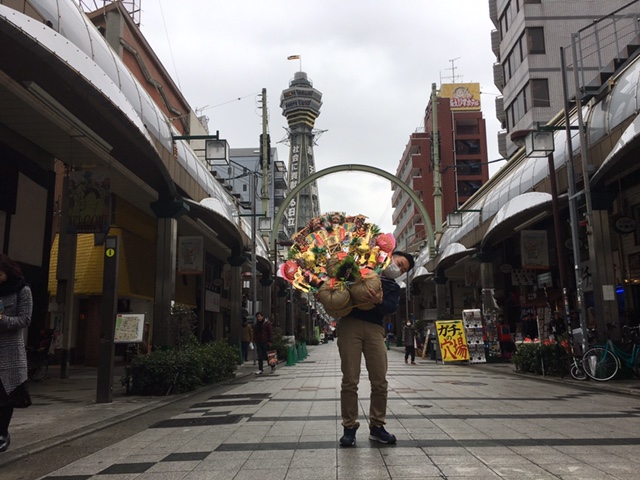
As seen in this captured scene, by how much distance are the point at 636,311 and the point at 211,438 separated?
15.3 metres

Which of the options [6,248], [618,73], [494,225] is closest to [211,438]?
[6,248]

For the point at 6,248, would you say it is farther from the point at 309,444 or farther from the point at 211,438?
the point at 309,444

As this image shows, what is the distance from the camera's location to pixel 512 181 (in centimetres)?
2380

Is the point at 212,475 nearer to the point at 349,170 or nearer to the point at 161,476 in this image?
the point at 161,476

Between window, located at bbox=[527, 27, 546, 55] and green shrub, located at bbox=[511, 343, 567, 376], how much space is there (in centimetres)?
2718

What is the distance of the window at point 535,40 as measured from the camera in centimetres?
3788

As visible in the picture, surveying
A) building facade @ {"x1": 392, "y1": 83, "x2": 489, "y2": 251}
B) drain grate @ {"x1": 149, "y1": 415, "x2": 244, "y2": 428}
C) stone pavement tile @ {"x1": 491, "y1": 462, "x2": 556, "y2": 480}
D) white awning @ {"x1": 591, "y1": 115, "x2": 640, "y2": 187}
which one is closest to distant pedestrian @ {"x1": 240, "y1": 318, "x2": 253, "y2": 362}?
white awning @ {"x1": 591, "y1": 115, "x2": 640, "y2": 187}

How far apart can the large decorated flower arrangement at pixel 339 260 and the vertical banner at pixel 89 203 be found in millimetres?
7804

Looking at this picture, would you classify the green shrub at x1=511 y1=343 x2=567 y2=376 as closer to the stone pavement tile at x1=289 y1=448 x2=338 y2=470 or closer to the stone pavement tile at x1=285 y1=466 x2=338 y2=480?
the stone pavement tile at x1=289 y1=448 x2=338 y2=470

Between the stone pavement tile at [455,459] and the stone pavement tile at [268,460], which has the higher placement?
the stone pavement tile at [455,459]

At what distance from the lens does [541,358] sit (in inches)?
620

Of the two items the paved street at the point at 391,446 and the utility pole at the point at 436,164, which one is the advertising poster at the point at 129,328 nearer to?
the paved street at the point at 391,446

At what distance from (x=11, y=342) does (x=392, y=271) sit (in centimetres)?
390

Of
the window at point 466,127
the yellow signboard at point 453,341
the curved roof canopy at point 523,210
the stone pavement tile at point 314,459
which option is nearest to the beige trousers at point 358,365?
the stone pavement tile at point 314,459
